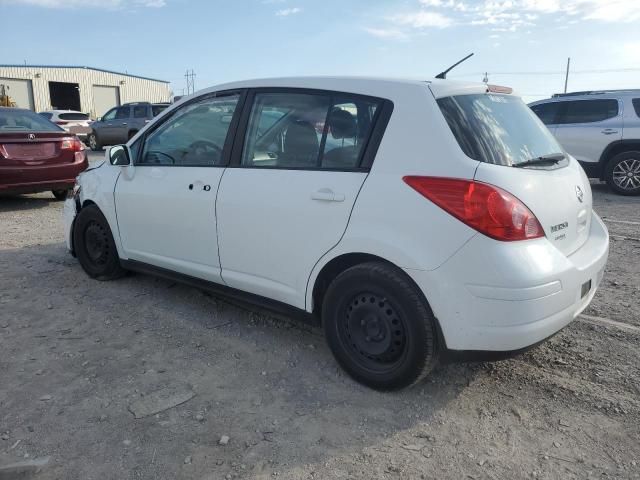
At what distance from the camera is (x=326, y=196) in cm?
295

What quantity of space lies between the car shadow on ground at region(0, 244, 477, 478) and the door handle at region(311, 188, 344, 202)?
107 cm

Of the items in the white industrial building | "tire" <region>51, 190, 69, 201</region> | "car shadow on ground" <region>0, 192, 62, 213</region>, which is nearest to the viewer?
"car shadow on ground" <region>0, 192, 62, 213</region>

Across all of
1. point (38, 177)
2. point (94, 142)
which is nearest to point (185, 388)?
point (38, 177)

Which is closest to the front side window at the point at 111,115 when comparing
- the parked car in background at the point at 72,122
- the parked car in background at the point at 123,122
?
the parked car in background at the point at 123,122

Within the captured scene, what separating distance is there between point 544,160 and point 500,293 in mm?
951

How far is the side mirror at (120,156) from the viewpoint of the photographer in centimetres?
430

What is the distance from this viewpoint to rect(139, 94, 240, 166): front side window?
368 cm

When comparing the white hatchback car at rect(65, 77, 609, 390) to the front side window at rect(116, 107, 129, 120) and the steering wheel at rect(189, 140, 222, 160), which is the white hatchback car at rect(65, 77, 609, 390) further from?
the front side window at rect(116, 107, 129, 120)

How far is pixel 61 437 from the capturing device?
260 centimetres

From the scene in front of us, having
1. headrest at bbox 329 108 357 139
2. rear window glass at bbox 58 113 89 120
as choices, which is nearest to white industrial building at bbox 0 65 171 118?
rear window glass at bbox 58 113 89 120

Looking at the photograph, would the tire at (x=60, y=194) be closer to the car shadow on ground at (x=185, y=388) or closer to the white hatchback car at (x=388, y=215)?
the car shadow on ground at (x=185, y=388)

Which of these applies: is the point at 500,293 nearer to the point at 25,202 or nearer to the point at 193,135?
the point at 193,135

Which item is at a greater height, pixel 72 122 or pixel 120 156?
pixel 120 156

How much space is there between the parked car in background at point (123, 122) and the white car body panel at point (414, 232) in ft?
55.4
